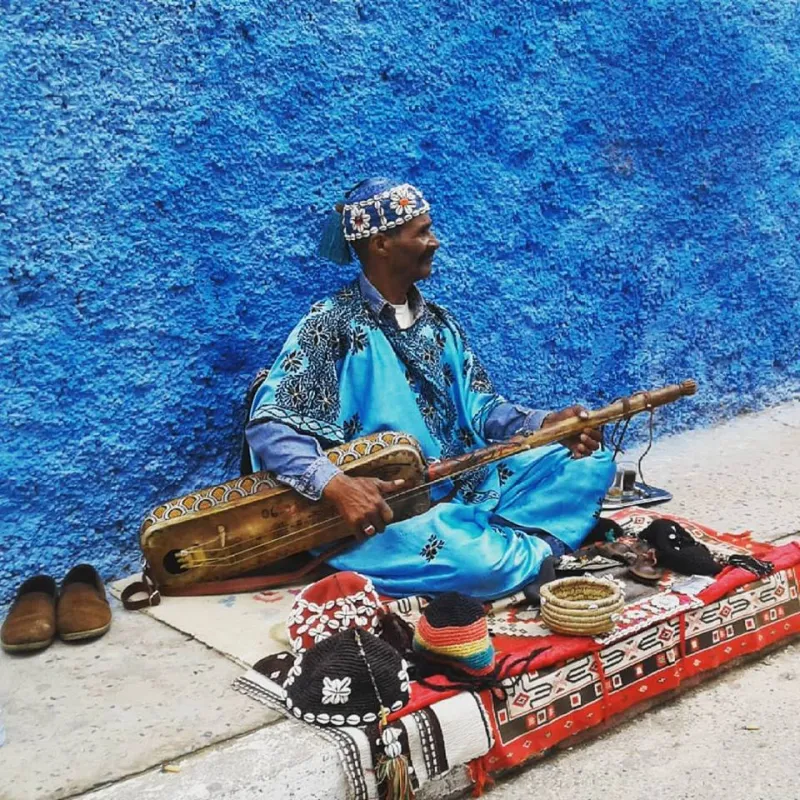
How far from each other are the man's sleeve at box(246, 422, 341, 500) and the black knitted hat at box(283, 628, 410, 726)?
744mm

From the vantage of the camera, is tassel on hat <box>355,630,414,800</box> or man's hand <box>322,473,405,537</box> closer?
tassel on hat <box>355,630,414,800</box>

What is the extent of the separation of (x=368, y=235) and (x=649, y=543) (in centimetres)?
144

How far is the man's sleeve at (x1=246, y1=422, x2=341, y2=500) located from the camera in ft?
11.2

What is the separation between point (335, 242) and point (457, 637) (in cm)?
164

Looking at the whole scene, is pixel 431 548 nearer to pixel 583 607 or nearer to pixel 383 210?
pixel 583 607

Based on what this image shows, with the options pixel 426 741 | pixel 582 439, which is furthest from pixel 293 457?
pixel 426 741

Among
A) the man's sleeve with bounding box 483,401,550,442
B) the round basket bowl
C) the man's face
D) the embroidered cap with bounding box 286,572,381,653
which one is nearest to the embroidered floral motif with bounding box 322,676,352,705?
the embroidered cap with bounding box 286,572,381,653

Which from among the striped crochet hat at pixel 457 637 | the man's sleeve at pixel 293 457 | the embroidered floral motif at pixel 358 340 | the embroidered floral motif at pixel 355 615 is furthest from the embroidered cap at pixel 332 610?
the embroidered floral motif at pixel 358 340

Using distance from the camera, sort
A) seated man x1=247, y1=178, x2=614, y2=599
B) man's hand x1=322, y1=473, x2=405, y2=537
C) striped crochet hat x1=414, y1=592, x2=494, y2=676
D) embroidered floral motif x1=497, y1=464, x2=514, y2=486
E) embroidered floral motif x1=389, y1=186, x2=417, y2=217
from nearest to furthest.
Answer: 1. striped crochet hat x1=414, y1=592, x2=494, y2=676
2. man's hand x1=322, y1=473, x2=405, y2=537
3. seated man x1=247, y1=178, x2=614, y2=599
4. embroidered floral motif x1=389, y1=186, x2=417, y2=217
5. embroidered floral motif x1=497, y1=464, x2=514, y2=486

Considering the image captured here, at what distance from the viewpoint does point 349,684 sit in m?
2.64

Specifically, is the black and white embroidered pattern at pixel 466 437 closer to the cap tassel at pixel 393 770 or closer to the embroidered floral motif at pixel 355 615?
the embroidered floral motif at pixel 355 615

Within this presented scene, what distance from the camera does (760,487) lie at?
15.0 feet

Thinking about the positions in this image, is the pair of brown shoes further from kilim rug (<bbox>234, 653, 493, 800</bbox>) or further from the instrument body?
kilim rug (<bbox>234, 653, 493, 800</bbox>)

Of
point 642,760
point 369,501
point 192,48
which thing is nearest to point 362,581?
point 369,501
